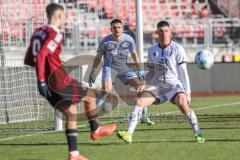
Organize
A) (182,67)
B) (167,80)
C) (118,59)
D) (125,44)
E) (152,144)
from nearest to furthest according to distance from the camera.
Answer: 1. (152,144)
2. (182,67)
3. (167,80)
4. (125,44)
5. (118,59)

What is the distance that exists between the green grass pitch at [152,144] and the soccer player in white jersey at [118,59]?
36.2 inches

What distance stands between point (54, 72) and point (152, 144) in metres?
2.59

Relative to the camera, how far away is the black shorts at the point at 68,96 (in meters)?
9.30

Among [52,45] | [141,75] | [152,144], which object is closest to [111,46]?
[141,75]

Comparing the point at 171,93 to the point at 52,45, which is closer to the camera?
the point at 52,45

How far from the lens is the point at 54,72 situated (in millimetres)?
9336

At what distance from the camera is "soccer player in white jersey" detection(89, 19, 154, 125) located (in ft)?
48.1

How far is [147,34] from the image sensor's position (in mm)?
29188

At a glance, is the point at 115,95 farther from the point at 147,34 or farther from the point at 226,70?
the point at 147,34

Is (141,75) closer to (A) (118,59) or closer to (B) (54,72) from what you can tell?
(A) (118,59)

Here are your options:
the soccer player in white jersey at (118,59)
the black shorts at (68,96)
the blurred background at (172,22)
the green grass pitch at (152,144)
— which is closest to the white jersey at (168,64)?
the green grass pitch at (152,144)

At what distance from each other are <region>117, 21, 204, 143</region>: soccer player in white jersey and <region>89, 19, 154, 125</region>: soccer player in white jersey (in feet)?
9.16

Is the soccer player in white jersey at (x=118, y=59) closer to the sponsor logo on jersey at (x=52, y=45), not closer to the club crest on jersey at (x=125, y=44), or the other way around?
the club crest on jersey at (x=125, y=44)

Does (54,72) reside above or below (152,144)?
above
